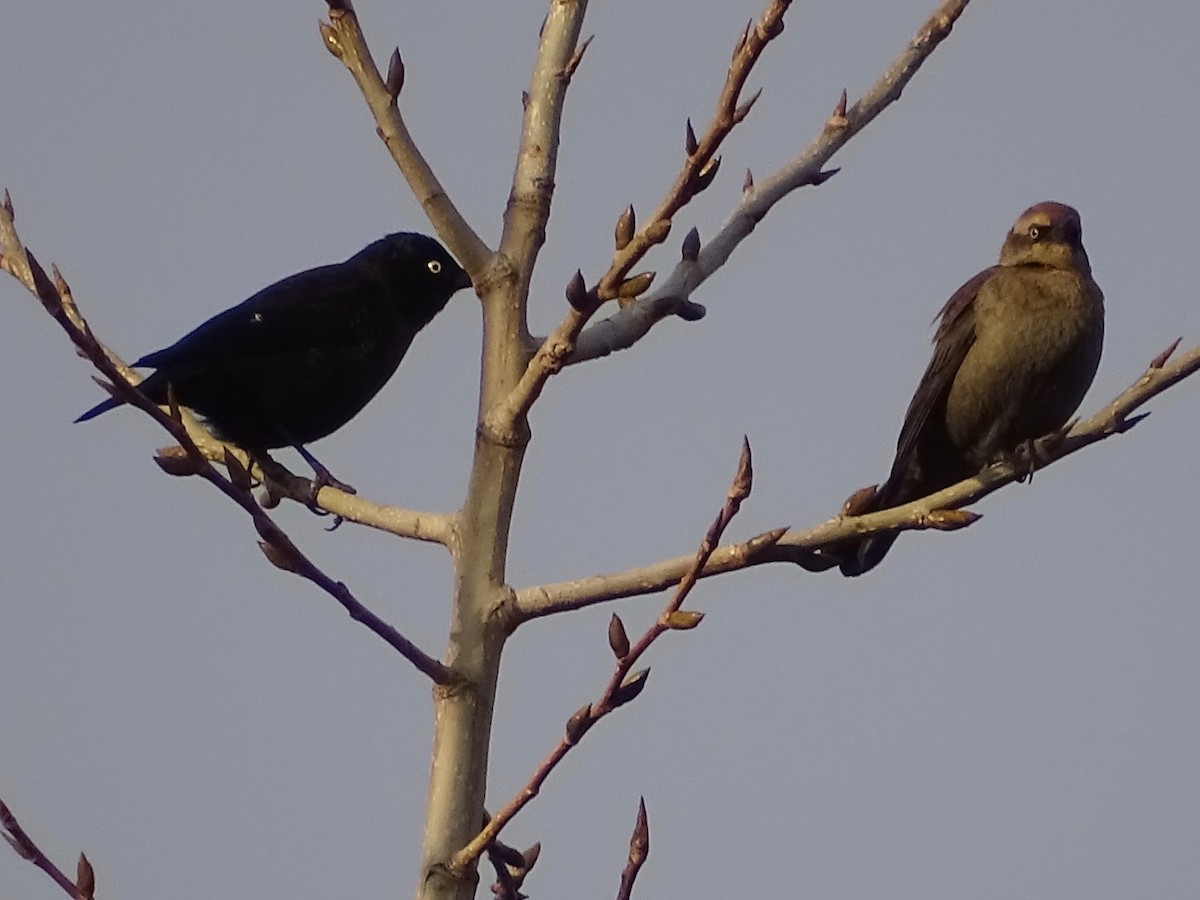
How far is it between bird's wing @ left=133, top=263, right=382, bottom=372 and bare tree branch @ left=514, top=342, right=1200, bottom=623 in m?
2.81

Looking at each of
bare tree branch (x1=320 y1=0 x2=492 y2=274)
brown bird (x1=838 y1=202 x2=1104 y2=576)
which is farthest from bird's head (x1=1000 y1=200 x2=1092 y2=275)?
bare tree branch (x1=320 y1=0 x2=492 y2=274)

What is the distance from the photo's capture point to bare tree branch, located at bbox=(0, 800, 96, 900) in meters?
2.14

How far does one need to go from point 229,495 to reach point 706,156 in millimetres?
944

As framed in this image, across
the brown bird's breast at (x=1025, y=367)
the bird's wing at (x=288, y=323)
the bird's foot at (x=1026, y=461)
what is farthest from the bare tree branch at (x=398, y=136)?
the brown bird's breast at (x=1025, y=367)

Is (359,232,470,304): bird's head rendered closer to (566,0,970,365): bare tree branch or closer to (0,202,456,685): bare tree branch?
(566,0,970,365): bare tree branch

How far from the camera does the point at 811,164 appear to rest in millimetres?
3529

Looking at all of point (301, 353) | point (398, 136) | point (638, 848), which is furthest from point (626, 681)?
point (301, 353)

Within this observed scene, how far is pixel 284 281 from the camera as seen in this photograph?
604cm

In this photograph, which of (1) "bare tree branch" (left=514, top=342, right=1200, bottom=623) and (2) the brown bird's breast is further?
(2) the brown bird's breast

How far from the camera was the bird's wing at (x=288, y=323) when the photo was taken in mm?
5246

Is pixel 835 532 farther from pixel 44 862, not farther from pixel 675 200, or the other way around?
pixel 44 862

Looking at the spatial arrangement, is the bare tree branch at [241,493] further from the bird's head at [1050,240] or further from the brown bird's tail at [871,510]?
the bird's head at [1050,240]

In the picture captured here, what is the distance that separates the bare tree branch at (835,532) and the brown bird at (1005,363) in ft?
7.58

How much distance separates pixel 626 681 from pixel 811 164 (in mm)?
1581
